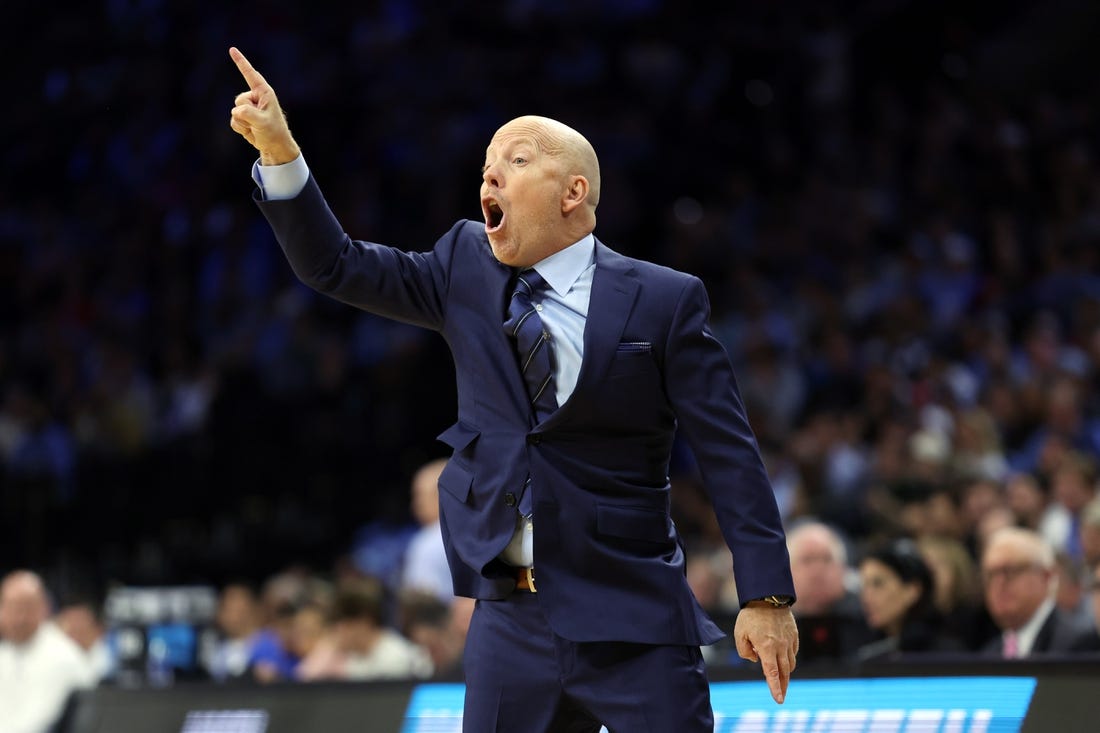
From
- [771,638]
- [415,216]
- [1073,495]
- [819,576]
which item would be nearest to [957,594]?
[819,576]

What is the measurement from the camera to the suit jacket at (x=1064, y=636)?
529cm

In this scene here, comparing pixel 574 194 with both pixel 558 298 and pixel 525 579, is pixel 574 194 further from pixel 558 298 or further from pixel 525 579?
pixel 525 579

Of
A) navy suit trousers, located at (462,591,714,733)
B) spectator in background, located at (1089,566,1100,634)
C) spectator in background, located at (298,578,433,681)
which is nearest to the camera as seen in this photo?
navy suit trousers, located at (462,591,714,733)

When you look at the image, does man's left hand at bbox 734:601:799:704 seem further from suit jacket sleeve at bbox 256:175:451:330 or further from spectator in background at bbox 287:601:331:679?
spectator in background at bbox 287:601:331:679

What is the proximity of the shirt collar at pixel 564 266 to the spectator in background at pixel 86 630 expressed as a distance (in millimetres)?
6262

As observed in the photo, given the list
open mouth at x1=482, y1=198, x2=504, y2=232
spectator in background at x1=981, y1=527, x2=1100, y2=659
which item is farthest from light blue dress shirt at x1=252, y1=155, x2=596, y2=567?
spectator in background at x1=981, y1=527, x2=1100, y2=659

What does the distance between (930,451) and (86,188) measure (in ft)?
27.8

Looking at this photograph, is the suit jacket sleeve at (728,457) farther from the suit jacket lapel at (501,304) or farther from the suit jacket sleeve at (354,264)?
the suit jacket sleeve at (354,264)

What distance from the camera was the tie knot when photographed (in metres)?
3.05

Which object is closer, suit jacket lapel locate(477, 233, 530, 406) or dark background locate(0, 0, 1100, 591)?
suit jacket lapel locate(477, 233, 530, 406)

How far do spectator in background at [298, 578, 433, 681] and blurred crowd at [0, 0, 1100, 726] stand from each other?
0.92 metres

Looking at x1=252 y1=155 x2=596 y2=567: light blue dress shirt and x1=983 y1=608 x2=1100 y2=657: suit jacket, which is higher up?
x1=252 y1=155 x2=596 y2=567: light blue dress shirt

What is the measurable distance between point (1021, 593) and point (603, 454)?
10.7 ft

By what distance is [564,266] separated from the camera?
3.07m
